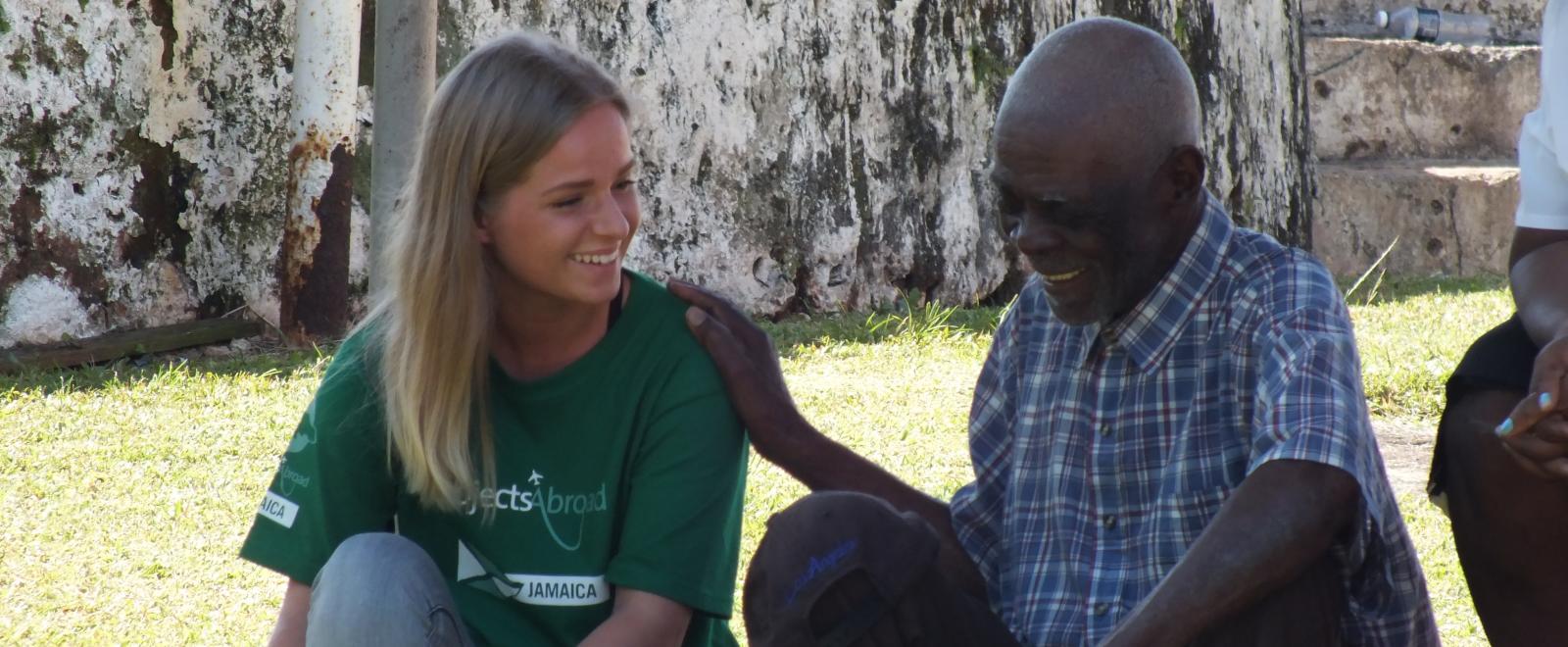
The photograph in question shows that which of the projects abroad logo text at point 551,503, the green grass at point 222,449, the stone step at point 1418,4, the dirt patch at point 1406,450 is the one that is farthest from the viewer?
the stone step at point 1418,4

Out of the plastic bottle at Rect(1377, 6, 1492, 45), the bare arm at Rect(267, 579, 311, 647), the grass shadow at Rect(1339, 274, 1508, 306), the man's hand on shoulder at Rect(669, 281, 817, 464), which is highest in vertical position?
the plastic bottle at Rect(1377, 6, 1492, 45)

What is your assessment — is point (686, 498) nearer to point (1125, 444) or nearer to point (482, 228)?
point (482, 228)

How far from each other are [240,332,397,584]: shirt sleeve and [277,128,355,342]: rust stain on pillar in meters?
4.01

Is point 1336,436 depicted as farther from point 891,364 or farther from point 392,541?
point 891,364

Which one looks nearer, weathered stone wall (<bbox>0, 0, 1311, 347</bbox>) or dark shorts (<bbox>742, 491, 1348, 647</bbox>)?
dark shorts (<bbox>742, 491, 1348, 647</bbox>)

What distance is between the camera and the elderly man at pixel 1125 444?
2006mm

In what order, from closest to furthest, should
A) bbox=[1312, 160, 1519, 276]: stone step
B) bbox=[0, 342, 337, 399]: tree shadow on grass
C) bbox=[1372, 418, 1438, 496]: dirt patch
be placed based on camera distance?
bbox=[1372, 418, 1438, 496]: dirt patch, bbox=[0, 342, 337, 399]: tree shadow on grass, bbox=[1312, 160, 1519, 276]: stone step

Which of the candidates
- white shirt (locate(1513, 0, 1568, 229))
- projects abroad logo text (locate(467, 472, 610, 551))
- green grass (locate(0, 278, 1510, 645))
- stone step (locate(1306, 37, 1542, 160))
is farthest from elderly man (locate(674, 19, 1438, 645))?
stone step (locate(1306, 37, 1542, 160))

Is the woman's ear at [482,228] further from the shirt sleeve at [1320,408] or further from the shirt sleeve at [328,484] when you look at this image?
the shirt sleeve at [1320,408]

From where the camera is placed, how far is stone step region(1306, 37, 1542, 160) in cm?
962

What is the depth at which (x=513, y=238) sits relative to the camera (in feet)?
8.37

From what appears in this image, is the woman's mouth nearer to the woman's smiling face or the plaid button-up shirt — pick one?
the woman's smiling face

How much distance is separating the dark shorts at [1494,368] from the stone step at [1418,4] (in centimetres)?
796

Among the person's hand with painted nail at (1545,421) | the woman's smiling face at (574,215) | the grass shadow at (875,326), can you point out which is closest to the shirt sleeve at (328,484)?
the woman's smiling face at (574,215)
